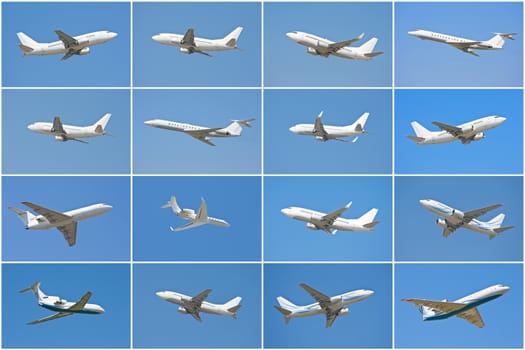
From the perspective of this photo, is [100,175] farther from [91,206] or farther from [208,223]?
[208,223]

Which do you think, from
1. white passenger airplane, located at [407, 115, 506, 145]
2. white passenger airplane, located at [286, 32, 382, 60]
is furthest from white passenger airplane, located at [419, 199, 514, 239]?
white passenger airplane, located at [286, 32, 382, 60]

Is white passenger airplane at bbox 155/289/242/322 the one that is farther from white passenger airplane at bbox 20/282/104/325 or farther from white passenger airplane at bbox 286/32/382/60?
white passenger airplane at bbox 286/32/382/60

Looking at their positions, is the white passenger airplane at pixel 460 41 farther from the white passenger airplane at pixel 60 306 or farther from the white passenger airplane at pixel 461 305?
the white passenger airplane at pixel 60 306

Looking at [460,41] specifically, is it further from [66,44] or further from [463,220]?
[66,44]

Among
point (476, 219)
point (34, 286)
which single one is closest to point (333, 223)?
point (476, 219)

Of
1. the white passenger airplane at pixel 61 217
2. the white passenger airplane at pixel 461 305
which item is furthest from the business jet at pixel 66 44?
the white passenger airplane at pixel 461 305

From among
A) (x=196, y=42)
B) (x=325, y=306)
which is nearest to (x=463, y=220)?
(x=325, y=306)
